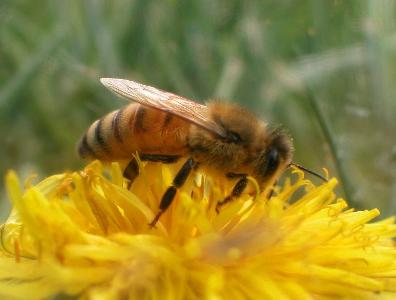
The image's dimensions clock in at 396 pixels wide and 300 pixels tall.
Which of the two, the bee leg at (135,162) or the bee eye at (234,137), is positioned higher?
the bee eye at (234,137)

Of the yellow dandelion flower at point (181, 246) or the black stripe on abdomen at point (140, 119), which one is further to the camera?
the black stripe on abdomen at point (140, 119)

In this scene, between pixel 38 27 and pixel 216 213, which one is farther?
pixel 38 27

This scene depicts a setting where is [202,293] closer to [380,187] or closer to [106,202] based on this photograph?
[106,202]

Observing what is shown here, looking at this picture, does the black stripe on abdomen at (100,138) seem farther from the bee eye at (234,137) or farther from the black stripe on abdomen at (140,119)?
the bee eye at (234,137)

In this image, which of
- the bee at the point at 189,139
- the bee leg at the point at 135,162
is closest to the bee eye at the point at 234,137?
the bee at the point at 189,139

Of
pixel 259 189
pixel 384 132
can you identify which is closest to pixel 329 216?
pixel 259 189

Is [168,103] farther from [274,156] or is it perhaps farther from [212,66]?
[212,66]
